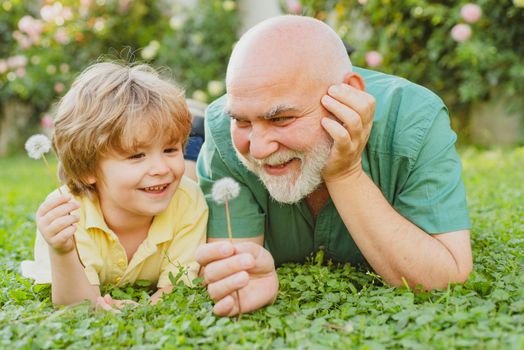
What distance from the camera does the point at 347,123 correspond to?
253cm

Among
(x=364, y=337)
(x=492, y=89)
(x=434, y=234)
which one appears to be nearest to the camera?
(x=364, y=337)

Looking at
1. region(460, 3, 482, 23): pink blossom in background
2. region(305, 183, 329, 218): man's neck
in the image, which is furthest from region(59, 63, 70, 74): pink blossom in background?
region(305, 183, 329, 218): man's neck

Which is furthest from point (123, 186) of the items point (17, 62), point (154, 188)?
point (17, 62)

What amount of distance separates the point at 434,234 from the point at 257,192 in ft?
2.67

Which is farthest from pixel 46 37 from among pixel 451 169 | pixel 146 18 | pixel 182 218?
pixel 451 169

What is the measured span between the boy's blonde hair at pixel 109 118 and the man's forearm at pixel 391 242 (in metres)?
0.76

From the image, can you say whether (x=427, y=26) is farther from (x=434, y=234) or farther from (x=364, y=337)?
(x=364, y=337)

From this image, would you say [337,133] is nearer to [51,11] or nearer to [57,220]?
[57,220]

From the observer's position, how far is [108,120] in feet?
9.20

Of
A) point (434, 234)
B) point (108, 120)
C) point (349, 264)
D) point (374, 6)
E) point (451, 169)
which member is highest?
point (374, 6)

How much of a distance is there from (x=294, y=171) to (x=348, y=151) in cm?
28

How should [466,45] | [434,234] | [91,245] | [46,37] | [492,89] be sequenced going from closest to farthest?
[434,234] < [91,245] < [466,45] < [492,89] < [46,37]

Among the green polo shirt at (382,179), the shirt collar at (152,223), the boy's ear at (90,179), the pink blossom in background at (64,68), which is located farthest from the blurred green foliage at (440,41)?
the boy's ear at (90,179)

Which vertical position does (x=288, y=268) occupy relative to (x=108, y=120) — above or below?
below
